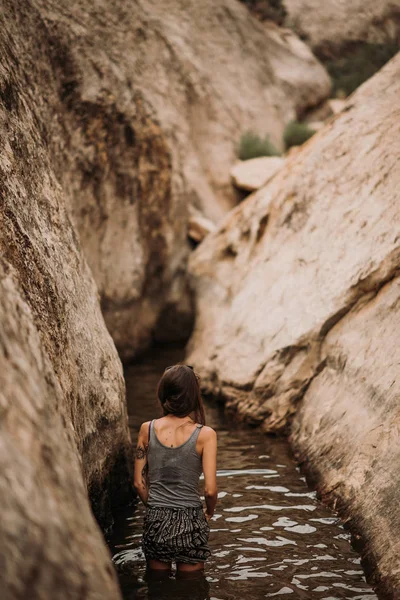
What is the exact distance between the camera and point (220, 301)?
11.3 m

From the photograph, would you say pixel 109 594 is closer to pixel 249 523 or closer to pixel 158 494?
pixel 158 494

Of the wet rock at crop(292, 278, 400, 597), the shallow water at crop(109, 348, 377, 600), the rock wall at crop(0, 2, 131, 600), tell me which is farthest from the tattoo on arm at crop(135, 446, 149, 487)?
the wet rock at crop(292, 278, 400, 597)

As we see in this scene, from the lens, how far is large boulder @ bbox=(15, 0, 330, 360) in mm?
10234

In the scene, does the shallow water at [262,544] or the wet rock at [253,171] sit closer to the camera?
the shallow water at [262,544]

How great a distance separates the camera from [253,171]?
16.1m

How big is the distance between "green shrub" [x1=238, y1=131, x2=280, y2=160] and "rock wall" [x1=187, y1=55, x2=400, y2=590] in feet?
17.8

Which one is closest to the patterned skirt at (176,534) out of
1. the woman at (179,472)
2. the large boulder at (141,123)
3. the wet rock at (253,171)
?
the woman at (179,472)

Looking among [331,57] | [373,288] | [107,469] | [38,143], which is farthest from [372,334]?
[331,57]

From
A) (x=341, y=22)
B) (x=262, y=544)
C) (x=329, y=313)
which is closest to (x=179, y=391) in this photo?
(x=262, y=544)

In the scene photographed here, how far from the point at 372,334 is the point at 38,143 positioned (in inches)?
153

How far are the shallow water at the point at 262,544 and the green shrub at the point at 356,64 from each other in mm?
20525

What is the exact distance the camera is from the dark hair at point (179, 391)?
4434 millimetres

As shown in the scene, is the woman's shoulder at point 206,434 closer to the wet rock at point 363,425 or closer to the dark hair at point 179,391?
the dark hair at point 179,391

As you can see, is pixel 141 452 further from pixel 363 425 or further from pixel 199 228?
pixel 199 228
